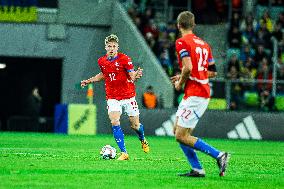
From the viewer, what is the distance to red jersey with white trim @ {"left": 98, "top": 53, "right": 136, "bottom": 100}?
779 inches

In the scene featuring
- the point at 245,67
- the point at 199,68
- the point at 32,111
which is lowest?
the point at 32,111

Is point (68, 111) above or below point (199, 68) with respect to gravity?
below

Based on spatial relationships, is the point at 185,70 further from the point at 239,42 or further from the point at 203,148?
the point at 239,42

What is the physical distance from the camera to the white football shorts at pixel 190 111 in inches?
545

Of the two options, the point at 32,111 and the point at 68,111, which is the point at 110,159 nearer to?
the point at 68,111

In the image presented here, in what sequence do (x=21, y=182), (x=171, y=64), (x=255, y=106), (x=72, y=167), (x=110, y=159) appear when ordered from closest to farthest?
1. (x=21, y=182)
2. (x=72, y=167)
3. (x=110, y=159)
4. (x=255, y=106)
5. (x=171, y=64)

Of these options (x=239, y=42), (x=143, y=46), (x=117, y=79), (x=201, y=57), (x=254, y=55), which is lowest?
(x=254, y=55)

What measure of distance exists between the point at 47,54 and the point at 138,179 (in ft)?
84.5

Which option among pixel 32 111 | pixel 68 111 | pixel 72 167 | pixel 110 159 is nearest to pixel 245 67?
pixel 68 111

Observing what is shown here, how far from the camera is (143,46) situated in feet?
123

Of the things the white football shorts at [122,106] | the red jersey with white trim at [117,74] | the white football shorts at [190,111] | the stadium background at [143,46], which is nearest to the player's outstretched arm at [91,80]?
the red jersey with white trim at [117,74]

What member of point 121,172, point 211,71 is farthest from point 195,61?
point 121,172

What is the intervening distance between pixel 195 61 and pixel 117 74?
6096 mm

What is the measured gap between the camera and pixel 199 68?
552 inches
